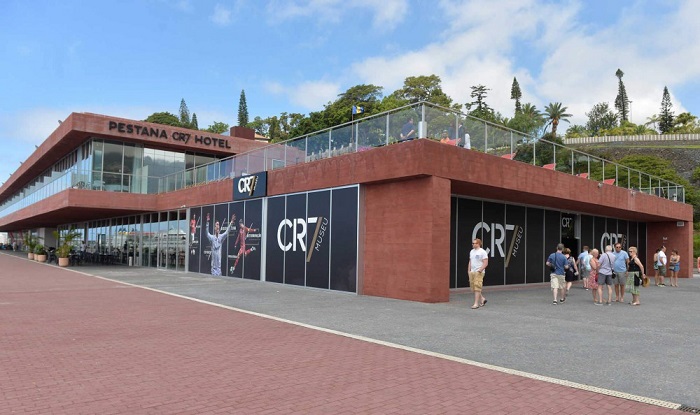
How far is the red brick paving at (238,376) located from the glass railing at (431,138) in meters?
7.22

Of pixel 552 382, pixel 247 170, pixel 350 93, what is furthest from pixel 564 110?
pixel 552 382

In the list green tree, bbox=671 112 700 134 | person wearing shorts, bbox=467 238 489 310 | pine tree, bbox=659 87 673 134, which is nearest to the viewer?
person wearing shorts, bbox=467 238 489 310

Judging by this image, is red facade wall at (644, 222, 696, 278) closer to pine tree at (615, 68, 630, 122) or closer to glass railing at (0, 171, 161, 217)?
glass railing at (0, 171, 161, 217)

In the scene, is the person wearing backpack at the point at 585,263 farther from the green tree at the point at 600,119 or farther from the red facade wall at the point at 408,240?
the green tree at the point at 600,119

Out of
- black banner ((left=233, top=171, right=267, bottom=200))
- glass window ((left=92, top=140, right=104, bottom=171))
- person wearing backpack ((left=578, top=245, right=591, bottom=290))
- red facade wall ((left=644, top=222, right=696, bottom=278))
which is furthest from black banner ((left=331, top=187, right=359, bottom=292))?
red facade wall ((left=644, top=222, right=696, bottom=278))

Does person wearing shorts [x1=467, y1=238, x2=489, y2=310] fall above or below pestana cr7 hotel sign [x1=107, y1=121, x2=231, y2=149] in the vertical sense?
below

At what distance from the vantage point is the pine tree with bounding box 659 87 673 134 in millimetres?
107988

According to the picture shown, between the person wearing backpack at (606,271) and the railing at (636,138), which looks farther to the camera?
the railing at (636,138)

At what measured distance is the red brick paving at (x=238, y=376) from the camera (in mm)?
4777

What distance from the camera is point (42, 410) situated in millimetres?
4504

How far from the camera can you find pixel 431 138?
13500 mm

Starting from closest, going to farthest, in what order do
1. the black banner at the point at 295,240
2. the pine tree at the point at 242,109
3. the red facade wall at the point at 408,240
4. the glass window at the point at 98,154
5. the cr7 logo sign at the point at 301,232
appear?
the red facade wall at the point at 408,240
the cr7 logo sign at the point at 301,232
the black banner at the point at 295,240
the glass window at the point at 98,154
the pine tree at the point at 242,109

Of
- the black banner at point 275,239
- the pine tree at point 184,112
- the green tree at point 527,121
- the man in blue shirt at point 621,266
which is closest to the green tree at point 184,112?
the pine tree at point 184,112

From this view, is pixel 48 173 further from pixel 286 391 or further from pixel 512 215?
pixel 286 391
